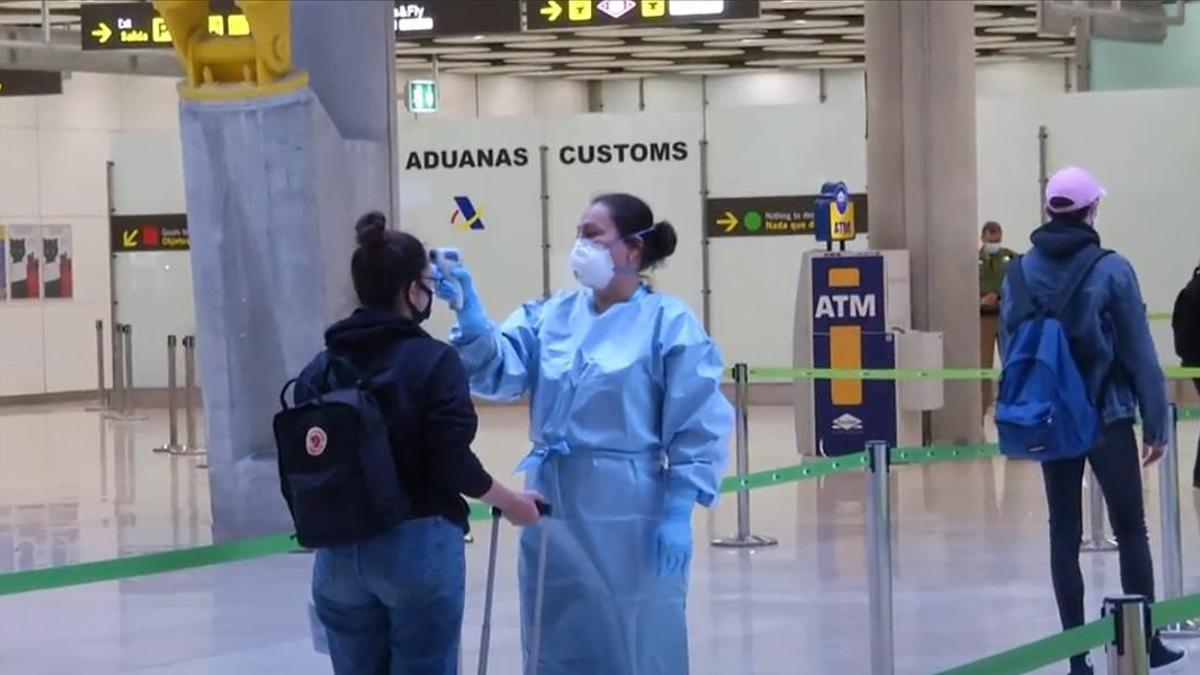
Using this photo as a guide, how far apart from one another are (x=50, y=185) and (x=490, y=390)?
77.2 ft

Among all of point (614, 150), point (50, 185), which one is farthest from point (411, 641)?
point (50, 185)

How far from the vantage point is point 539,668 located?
5855 millimetres

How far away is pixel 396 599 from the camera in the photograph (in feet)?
17.2

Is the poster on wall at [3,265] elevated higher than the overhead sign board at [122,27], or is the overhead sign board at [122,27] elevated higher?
the overhead sign board at [122,27]

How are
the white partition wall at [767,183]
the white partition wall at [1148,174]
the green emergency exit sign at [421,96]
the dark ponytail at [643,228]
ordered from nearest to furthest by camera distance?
the dark ponytail at [643,228] → the white partition wall at [1148,174] → the white partition wall at [767,183] → the green emergency exit sign at [421,96]

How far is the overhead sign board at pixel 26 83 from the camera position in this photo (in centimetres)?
2397

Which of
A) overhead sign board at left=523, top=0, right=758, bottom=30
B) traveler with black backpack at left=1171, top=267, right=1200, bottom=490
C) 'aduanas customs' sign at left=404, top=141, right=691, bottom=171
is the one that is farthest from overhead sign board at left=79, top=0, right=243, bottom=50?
traveler with black backpack at left=1171, top=267, right=1200, bottom=490

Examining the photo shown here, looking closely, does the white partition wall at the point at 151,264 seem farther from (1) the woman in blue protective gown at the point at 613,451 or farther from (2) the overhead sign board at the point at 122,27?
(1) the woman in blue protective gown at the point at 613,451

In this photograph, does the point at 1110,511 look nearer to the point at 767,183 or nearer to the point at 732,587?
the point at 732,587

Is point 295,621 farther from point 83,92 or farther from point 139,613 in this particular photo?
point 83,92

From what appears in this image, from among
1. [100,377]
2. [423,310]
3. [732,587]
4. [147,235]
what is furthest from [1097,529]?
[100,377]

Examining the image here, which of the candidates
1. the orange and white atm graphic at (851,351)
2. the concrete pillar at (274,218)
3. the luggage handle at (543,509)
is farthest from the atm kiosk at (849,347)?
the luggage handle at (543,509)

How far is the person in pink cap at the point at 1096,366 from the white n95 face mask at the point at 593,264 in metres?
2.44

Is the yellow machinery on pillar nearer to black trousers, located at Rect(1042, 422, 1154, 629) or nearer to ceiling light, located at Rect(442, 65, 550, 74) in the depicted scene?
black trousers, located at Rect(1042, 422, 1154, 629)
